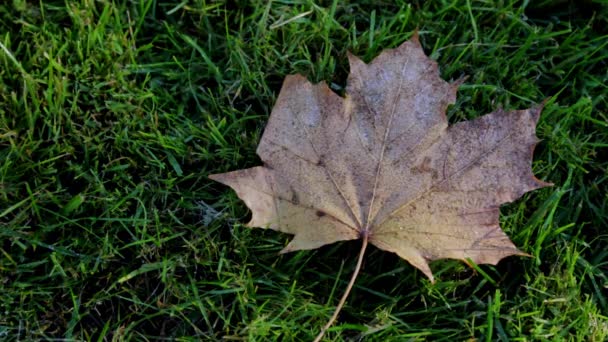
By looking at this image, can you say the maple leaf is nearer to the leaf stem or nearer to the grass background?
the leaf stem

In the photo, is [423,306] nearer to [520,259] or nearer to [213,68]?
[520,259]

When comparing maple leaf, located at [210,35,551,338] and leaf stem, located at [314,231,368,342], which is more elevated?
maple leaf, located at [210,35,551,338]

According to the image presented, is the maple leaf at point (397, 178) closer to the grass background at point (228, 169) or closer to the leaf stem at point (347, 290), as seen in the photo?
the leaf stem at point (347, 290)

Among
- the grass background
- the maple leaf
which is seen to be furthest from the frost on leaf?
the grass background

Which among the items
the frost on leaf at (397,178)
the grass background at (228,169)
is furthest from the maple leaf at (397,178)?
the grass background at (228,169)

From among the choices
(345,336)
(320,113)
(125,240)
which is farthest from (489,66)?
(125,240)

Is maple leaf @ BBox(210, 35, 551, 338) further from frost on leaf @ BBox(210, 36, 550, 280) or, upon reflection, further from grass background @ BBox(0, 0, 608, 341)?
grass background @ BBox(0, 0, 608, 341)

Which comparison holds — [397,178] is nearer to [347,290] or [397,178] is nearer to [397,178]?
[397,178]

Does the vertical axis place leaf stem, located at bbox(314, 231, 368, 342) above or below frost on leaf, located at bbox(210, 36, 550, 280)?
below
